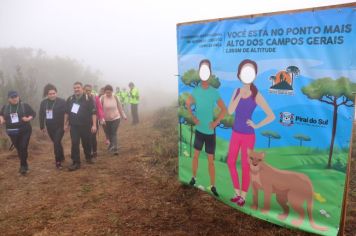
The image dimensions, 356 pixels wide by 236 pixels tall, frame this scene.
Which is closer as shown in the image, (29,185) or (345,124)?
(345,124)

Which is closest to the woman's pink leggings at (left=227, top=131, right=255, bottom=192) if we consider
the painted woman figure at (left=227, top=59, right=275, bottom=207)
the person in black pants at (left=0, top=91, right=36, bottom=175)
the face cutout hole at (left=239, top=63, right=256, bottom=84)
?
the painted woman figure at (left=227, top=59, right=275, bottom=207)

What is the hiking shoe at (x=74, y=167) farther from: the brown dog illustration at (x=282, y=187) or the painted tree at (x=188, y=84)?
the brown dog illustration at (x=282, y=187)

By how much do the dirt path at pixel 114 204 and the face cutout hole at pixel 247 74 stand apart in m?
1.91

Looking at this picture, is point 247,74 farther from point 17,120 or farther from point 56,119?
point 17,120

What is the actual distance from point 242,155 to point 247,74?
3.52ft

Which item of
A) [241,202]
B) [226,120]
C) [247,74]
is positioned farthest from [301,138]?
[241,202]

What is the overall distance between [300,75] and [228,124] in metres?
1.30

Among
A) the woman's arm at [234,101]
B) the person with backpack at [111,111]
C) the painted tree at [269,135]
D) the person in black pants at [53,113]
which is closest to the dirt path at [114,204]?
the person in black pants at [53,113]

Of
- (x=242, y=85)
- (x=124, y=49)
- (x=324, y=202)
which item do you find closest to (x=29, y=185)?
(x=242, y=85)

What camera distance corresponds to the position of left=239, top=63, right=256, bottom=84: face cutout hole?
14.8 feet

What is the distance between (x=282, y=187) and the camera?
4395mm

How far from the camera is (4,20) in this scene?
55.3m

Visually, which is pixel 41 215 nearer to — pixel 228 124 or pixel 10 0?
pixel 228 124

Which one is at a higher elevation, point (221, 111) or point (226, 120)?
point (221, 111)
